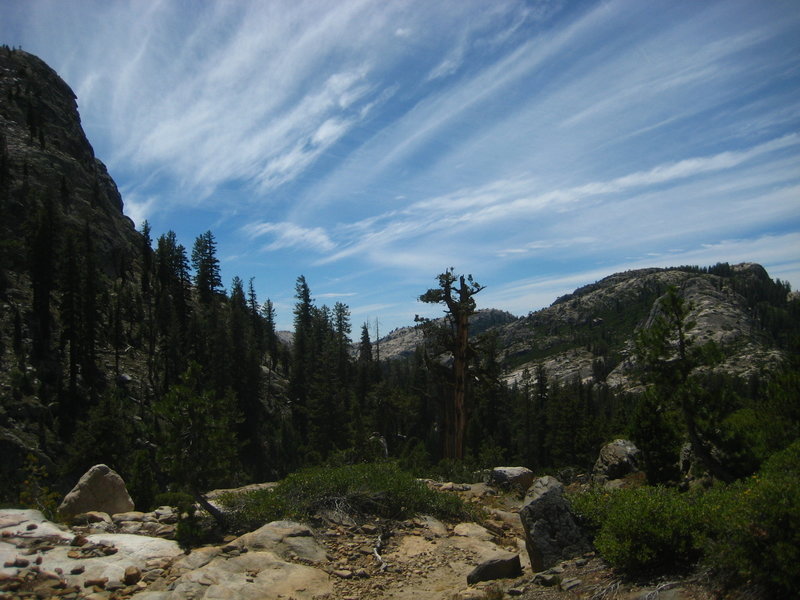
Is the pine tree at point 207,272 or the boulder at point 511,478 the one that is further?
the pine tree at point 207,272

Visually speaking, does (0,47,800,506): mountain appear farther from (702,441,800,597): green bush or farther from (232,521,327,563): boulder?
(702,441,800,597): green bush

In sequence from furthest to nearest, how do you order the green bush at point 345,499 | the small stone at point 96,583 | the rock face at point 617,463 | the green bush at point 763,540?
the rock face at point 617,463, the green bush at point 345,499, the small stone at point 96,583, the green bush at point 763,540

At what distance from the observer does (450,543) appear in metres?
9.15

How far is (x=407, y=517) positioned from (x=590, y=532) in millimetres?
4103

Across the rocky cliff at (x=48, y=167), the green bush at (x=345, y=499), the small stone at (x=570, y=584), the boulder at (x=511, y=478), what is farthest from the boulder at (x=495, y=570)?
the rocky cliff at (x=48, y=167)

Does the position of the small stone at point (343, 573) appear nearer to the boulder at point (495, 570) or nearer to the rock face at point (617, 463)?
the boulder at point (495, 570)

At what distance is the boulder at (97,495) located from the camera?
10648mm

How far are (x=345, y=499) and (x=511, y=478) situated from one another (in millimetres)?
7919

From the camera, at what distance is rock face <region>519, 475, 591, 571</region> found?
6.97m

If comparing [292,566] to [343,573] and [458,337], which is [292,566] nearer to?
[343,573]

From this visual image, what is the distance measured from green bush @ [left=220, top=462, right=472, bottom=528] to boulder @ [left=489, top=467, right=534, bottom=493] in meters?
5.24

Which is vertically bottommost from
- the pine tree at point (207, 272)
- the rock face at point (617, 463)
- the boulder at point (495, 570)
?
the rock face at point (617, 463)

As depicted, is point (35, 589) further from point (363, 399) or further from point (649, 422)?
point (363, 399)

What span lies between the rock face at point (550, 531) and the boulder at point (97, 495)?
917 cm
